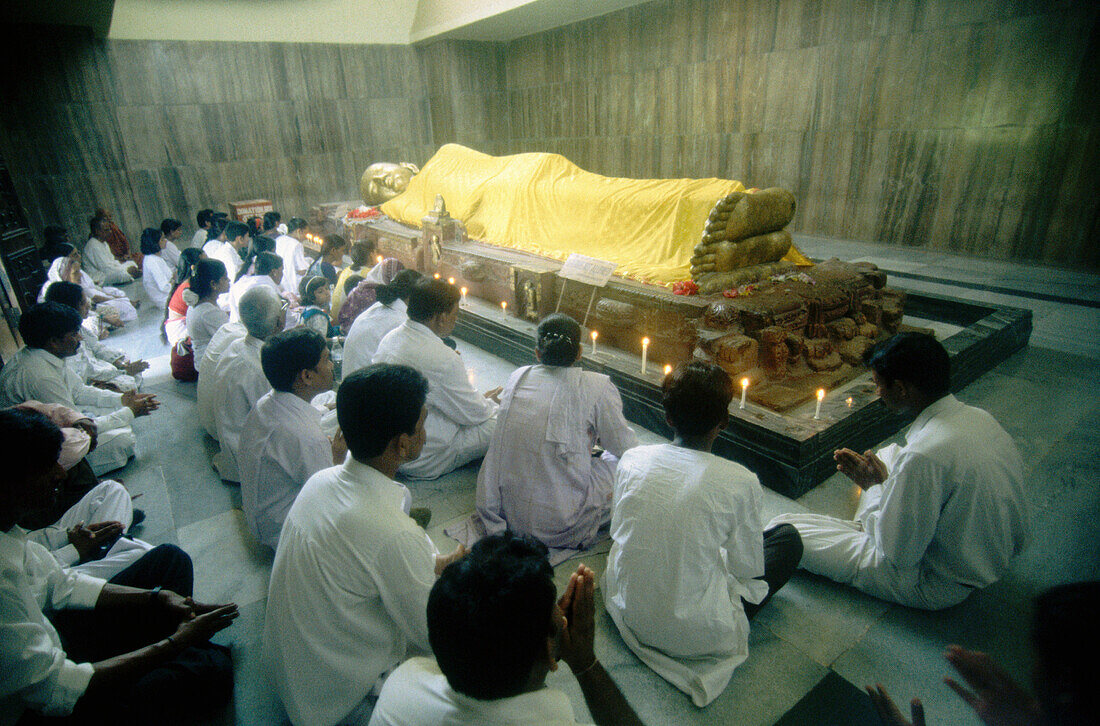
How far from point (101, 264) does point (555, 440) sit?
8271mm

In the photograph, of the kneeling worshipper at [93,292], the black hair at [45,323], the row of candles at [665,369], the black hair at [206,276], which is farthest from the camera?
the kneeling worshipper at [93,292]

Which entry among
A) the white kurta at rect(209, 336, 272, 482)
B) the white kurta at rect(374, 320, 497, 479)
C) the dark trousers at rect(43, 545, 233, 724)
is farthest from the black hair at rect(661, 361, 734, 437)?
the white kurta at rect(209, 336, 272, 482)

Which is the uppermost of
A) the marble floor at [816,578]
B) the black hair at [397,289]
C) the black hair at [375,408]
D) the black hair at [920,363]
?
the black hair at [375,408]

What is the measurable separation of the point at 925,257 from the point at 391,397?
7530 millimetres

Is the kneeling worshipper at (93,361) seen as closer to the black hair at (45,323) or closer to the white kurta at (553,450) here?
the black hair at (45,323)

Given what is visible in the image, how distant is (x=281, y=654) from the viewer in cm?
151

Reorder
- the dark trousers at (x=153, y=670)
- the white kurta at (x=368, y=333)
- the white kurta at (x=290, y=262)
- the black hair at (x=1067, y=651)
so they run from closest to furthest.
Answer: the black hair at (x=1067, y=651)
the dark trousers at (x=153, y=670)
the white kurta at (x=368, y=333)
the white kurta at (x=290, y=262)

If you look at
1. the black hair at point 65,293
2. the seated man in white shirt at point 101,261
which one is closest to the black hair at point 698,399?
the black hair at point 65,293

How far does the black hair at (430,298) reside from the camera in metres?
3.06

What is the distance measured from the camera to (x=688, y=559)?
1.73 metres

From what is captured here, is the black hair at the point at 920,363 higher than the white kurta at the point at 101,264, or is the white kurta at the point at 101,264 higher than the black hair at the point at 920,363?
the black hair at the point at 920,363

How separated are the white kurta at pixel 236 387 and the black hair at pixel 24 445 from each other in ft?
4.67

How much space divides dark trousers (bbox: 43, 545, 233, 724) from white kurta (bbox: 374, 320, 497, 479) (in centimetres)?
141

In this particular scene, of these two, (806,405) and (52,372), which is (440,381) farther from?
(806,405)
